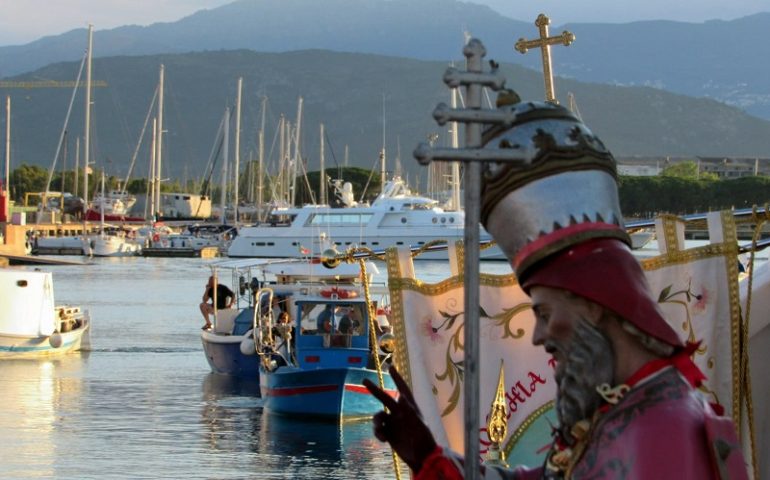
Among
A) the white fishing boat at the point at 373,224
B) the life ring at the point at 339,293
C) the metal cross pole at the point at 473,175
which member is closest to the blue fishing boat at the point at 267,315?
the life ring at the point at 339,293

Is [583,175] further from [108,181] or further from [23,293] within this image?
[108,181]

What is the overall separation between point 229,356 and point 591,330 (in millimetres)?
27127

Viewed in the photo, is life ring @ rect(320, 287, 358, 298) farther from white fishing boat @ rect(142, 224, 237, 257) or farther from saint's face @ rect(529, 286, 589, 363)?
white fishing boat @ rect(142, 224, 237, 257)

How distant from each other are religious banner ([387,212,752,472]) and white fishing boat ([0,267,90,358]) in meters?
25.0

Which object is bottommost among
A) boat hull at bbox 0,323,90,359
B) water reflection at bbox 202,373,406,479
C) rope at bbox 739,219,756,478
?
water reflection at bbox 202,373,406,479

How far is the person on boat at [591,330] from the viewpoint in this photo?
10.0 ft

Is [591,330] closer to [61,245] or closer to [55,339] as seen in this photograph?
[55,339]

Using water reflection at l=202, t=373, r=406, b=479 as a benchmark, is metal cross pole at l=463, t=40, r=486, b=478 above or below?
above

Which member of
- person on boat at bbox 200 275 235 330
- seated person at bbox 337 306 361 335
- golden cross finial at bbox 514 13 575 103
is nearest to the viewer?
golden cross finial at bbox 514 13 575 103

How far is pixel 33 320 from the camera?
3197 cm

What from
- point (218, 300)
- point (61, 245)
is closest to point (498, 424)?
point (218, 300)

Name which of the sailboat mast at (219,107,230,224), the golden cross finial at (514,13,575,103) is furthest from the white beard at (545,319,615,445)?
the sailboat mast at (219,107,230,224)

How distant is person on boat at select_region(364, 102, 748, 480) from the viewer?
3055 mm

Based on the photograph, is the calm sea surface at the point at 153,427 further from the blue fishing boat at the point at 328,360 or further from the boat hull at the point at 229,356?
the blue fishing boat at the point at 328,360
